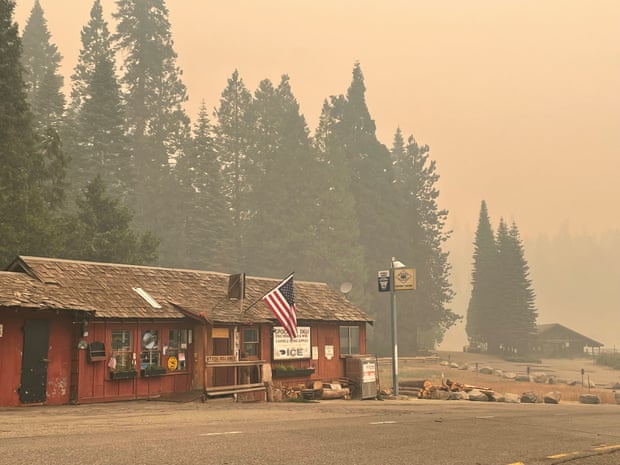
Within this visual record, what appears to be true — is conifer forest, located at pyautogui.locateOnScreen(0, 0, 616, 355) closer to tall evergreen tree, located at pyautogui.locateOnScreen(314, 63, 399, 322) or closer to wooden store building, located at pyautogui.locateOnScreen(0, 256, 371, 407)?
tall evergreen tree, located at pyautogui.locateOnScreen(314, 63, 399, 322)

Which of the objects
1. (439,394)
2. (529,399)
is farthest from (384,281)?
(529,399)

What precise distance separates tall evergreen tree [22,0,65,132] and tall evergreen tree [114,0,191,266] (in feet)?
30.1

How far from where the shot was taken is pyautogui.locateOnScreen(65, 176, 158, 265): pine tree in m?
34.7

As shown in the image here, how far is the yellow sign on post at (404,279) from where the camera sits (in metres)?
28.9

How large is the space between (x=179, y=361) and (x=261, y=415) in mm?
7585

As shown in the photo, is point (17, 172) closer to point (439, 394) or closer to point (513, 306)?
point (439, 394)

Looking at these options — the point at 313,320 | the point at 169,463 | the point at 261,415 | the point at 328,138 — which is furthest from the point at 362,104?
the point at 169,463

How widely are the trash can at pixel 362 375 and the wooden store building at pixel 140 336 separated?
800 mm

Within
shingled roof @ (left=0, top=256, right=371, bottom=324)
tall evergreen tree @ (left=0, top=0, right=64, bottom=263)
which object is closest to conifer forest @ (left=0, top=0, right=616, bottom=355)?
tall evergreen tree @ (left=0, top=0, right=64, bottom=263)

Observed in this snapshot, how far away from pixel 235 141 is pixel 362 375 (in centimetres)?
5213

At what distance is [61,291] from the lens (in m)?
19.5

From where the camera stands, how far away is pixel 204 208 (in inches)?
2552

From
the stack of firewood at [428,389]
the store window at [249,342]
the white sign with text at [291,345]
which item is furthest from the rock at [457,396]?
the store window at [249,342]

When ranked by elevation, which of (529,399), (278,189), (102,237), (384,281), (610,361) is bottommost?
(610,361)
